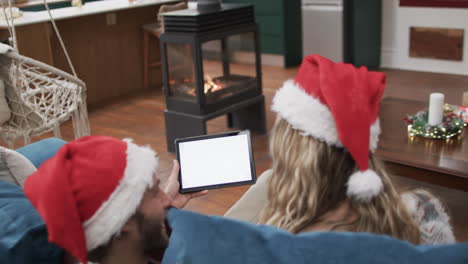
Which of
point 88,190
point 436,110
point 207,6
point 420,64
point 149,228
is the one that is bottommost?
point 420,64

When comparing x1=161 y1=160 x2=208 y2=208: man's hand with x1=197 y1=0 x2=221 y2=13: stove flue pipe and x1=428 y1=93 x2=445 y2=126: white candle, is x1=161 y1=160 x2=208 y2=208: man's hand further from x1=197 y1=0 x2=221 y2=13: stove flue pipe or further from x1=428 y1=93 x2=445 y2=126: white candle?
x1=197 y1=0 x2=221 y2=13: stove flue pipe

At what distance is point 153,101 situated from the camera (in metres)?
4.71

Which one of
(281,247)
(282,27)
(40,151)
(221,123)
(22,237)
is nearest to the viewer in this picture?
(281,247)

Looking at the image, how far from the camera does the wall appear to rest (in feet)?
15.4

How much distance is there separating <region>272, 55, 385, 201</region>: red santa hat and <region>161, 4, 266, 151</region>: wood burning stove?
6.24 ft

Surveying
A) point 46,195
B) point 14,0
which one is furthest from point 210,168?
point 14,0

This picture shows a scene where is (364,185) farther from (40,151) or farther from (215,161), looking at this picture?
(40,151)

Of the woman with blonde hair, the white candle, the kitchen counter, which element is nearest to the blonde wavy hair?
the woman with blonde hair

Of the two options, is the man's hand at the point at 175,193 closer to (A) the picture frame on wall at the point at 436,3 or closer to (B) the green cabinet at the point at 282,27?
(A) the picture frame on wall at the point at 436,3

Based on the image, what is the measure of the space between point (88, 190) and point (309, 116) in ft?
1.55

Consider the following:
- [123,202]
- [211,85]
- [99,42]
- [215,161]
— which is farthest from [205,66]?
[123,202]

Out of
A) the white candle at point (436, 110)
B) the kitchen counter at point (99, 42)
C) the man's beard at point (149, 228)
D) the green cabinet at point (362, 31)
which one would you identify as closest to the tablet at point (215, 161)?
the man's beard at point (149, 228)

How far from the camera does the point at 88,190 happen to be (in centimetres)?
110

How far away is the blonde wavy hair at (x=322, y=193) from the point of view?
1.08 meters
